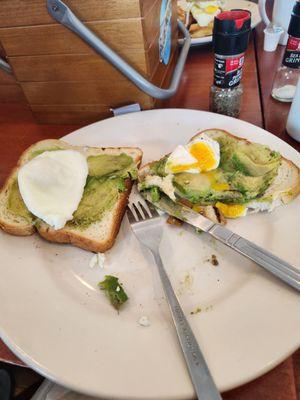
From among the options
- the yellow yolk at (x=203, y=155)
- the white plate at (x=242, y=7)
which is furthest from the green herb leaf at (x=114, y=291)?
the white plate at (x=242, y=7)

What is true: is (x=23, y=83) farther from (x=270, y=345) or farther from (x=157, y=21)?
(x=270, y=345)

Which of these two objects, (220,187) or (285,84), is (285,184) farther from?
(285,84)

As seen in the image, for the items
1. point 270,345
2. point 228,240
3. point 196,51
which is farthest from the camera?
point 196,51

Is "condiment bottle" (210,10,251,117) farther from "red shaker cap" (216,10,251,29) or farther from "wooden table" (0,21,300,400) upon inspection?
"wooden table" (0,21,300,400)

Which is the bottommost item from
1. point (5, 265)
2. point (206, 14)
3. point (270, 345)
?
point (5, 265)

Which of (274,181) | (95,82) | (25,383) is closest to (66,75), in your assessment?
(95,82)

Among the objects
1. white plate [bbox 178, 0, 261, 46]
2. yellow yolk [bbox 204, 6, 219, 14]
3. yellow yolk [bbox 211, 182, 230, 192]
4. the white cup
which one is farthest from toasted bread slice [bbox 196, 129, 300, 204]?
yellow yolk [bbox 204, 6, 219, 14]

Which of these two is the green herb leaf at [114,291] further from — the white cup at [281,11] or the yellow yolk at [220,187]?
the white cup at [281,11]
